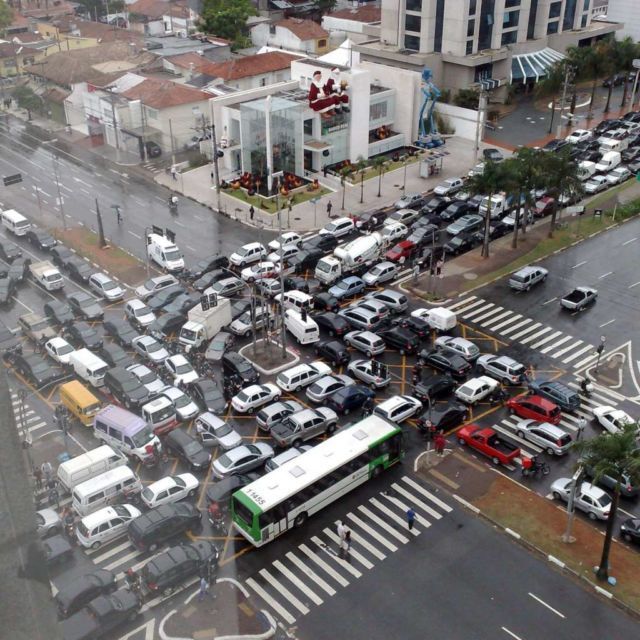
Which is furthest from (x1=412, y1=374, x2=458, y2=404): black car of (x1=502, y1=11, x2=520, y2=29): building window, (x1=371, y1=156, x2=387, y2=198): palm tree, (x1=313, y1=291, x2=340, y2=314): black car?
(x1=502, y1=11, x2=520, y2=29): building window

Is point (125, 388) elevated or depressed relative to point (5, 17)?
depressed

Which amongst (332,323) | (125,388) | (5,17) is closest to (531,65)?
(332,323)

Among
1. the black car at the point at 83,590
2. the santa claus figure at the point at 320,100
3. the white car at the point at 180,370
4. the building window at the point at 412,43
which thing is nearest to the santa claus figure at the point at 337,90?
Result: the santa claus figure at the point at 320,100

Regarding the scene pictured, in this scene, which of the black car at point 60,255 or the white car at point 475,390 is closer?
the white car at point 475,390

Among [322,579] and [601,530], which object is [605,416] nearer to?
[601,530]

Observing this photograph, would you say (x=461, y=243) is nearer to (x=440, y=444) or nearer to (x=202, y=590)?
(x=440, y=444)

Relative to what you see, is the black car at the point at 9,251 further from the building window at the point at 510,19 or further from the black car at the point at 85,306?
the building window at the point at 510,19
